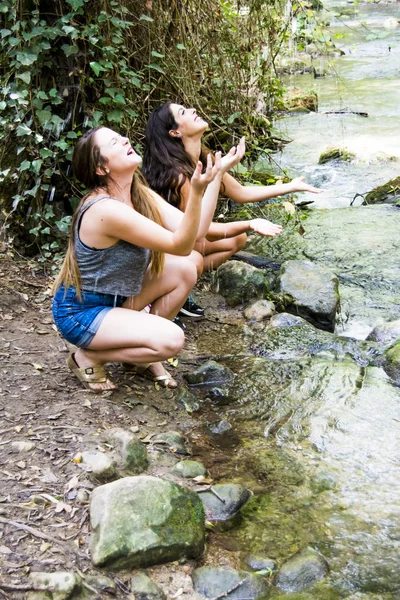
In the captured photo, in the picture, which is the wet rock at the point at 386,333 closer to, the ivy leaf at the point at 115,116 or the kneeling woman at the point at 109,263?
the kneeling woman at the point at 109,263

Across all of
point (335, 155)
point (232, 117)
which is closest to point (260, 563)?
point (232, 117)

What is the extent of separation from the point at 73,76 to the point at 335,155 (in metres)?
4.49

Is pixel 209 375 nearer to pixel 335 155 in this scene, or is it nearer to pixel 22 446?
pixel 22 446

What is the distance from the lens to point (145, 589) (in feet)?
6.82

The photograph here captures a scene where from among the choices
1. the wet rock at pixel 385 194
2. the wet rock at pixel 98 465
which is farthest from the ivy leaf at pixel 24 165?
the wet rock at pixel 385 194

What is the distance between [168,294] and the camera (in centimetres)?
348

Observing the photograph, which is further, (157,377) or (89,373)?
(157,377)

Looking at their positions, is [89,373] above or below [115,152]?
below

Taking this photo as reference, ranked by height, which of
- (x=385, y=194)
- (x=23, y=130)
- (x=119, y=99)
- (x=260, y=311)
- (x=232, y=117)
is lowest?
(x=385, y=194)

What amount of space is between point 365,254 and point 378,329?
4.65 ft

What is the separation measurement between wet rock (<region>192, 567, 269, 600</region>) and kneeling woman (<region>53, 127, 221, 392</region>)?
3.71ft

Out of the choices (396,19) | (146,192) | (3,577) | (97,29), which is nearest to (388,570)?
(3,577)

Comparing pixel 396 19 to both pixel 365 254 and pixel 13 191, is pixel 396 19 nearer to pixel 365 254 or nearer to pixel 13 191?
pixel 365 254

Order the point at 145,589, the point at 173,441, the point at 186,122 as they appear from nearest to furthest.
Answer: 1. the point at 145,589
2. the point at 173,441
3. the point at 186,122
